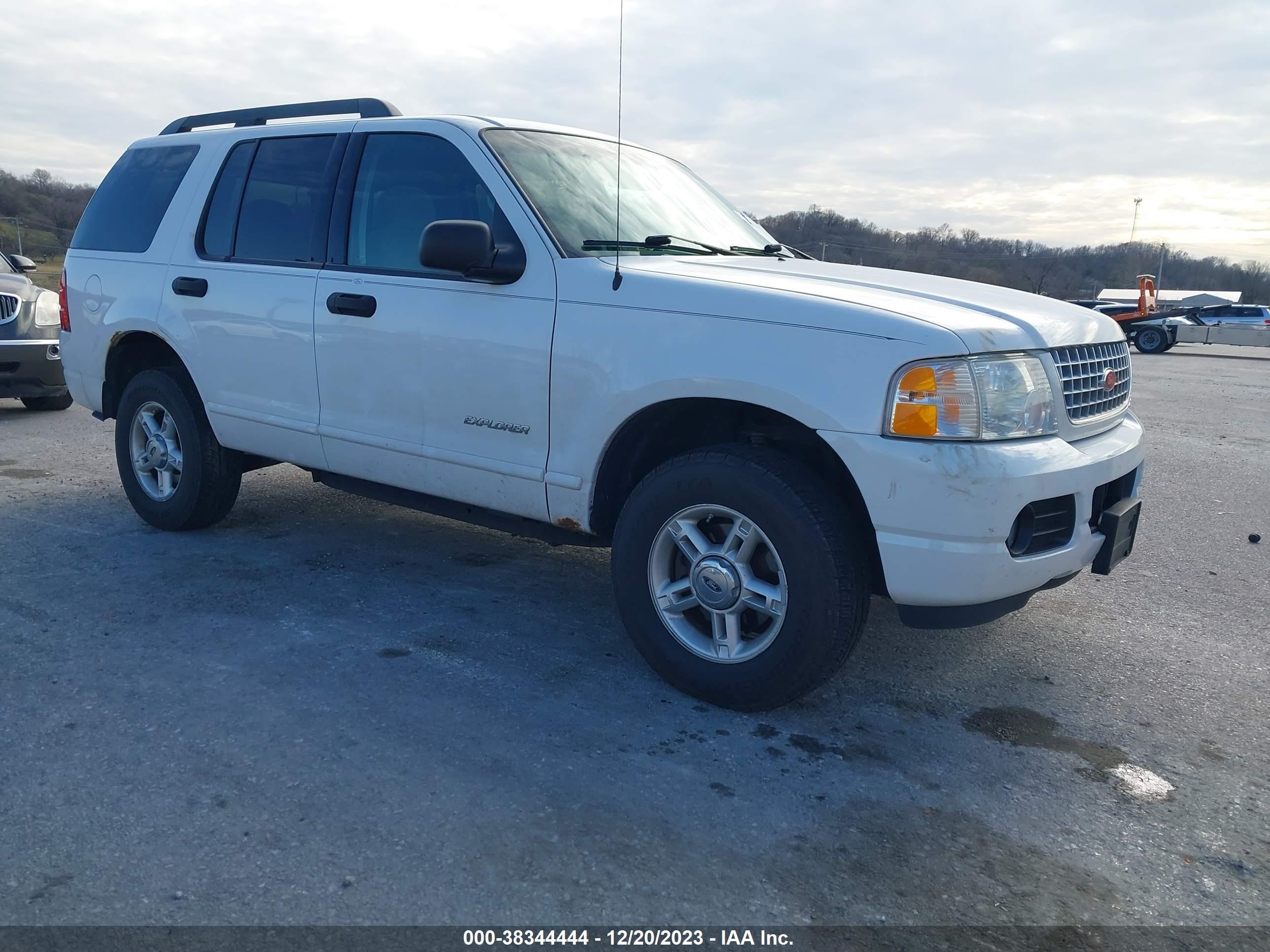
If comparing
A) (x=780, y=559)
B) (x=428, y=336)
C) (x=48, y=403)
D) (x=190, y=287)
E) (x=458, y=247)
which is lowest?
(x=48, y=403)

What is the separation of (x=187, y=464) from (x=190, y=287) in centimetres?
87

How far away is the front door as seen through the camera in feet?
12.3

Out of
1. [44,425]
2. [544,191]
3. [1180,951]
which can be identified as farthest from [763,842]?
[44,425]

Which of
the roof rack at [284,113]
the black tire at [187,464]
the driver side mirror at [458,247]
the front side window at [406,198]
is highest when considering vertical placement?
the roof rack at [284,113]

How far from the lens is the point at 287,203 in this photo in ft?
15.3

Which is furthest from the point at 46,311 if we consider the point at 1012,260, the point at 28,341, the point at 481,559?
the point at 1012,260

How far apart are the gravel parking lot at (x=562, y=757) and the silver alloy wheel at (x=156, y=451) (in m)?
0.41

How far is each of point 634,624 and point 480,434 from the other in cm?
95

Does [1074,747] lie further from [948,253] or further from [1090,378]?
[948,253]

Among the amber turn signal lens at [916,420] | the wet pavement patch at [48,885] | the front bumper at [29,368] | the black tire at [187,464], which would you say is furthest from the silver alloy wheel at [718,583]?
the front bumper at [29,368]

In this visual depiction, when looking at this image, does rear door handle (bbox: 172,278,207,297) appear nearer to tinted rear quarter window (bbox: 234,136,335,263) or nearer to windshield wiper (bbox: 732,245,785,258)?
tinted rear quarter window (bbox: 234,136,335,263)

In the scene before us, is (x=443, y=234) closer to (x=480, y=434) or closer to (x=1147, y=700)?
(x=480, y=434)

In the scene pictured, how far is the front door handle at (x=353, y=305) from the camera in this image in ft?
13.6

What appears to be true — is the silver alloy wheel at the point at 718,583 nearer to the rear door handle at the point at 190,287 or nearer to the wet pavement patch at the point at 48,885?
the wet pavement patch at the point at 48,885
